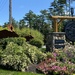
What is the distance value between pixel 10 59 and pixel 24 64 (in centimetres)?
63

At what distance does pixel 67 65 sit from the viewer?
11.5 meters

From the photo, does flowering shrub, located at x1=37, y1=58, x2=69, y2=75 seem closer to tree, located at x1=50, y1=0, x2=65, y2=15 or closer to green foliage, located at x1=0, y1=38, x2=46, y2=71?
green foliage, located at x1=0, y1=38, x2=46, y2=71

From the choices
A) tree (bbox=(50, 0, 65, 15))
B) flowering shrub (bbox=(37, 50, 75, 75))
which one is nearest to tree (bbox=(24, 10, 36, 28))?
tree (bbox=(50, 0, 65, 15))

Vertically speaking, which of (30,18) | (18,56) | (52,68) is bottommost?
(52,68)

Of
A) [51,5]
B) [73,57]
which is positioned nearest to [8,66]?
[73,57]

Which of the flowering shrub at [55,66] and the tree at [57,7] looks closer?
the flowering shrub at [55,66]

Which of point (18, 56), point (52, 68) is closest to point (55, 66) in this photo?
point (52, 68)

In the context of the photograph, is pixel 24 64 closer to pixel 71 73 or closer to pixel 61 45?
pixel 71 73

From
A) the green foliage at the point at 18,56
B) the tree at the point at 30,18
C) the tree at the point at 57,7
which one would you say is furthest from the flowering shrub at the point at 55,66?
the tree at the point at 30,18

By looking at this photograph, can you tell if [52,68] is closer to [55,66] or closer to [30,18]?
[55,66]

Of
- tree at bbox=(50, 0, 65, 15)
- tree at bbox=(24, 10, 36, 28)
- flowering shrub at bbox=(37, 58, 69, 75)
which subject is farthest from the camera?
tree at bbox=(24, 10, 36, 28)

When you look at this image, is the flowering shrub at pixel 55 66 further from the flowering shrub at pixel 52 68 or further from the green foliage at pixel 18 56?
the green foliage at pixel 18 56

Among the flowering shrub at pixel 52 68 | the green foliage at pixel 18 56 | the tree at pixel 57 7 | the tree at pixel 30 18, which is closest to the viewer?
the flowering shrub at pixel 52 68

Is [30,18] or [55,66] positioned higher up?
[30,18]
